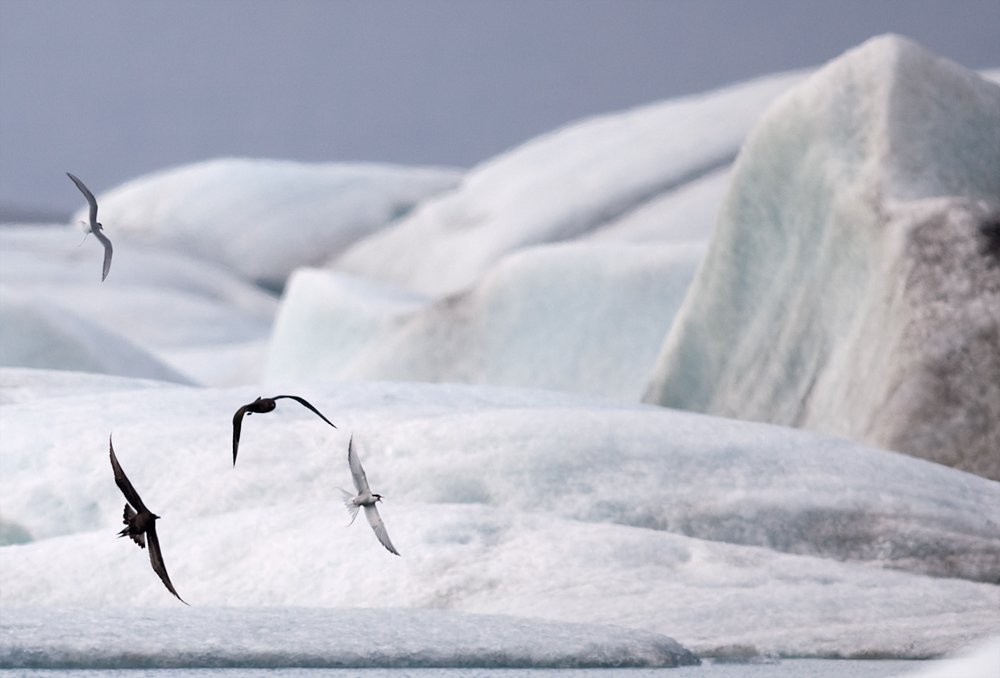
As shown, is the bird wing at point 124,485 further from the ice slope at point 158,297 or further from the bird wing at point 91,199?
the ice slope at point 158,297

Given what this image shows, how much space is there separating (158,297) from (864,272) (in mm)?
6215

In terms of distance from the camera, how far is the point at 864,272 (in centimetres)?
343

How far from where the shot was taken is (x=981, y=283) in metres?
3.16

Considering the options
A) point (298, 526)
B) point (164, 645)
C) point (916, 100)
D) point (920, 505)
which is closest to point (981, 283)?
point (916, 100)

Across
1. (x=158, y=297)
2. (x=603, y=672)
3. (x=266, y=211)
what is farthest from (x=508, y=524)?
(x=266, y=211)

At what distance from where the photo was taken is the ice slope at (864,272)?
3.11 meters

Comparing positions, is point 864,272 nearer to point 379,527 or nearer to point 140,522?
point 379,527

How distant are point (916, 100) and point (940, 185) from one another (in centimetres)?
23

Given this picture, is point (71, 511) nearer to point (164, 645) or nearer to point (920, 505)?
point (164, 645)

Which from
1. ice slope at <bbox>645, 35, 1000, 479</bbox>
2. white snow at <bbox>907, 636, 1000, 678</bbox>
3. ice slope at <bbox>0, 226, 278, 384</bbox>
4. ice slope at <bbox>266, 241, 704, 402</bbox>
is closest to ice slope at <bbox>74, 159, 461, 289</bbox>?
ice slope at <bbox>0, 226, 278, 384</bbox>

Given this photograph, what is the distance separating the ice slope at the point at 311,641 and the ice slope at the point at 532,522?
0.21m

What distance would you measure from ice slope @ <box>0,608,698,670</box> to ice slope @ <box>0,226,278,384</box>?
12.6ft

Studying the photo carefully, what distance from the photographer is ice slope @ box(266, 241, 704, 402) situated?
5.00 metres

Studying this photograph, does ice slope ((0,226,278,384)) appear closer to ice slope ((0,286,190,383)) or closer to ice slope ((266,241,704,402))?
ice slope ((0,286,190,383))
